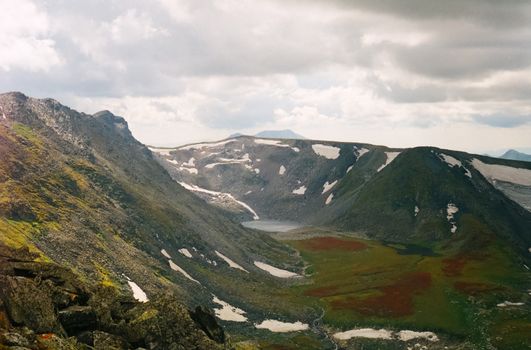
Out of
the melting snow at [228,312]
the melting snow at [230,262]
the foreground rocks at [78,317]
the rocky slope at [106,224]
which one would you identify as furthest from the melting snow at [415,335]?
the foreground rocks at [78,317]

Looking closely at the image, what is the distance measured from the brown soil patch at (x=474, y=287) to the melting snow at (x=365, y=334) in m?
31.5

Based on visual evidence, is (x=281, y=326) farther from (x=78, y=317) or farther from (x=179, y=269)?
(x=78, y=317)

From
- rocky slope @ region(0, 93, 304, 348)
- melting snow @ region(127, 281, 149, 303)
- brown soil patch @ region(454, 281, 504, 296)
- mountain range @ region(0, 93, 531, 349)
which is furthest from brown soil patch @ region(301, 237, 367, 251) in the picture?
melting snow @ region(127, 281, 149, 303)

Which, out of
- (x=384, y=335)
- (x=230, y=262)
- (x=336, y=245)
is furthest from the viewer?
(x=336, y=245)

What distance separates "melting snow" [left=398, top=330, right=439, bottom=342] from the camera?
93.7 metres

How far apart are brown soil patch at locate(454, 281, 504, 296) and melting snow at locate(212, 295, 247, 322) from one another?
5608 centimetres

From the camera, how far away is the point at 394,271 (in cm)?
14388

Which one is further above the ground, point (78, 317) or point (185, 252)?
point (78, 317)

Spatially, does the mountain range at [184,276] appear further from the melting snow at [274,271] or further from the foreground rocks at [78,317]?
the melting snow at [274,271]

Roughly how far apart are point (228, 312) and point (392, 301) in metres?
40.4

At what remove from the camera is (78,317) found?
31.0 meters

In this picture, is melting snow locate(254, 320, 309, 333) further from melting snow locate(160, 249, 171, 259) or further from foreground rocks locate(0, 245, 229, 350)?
foreground rocks locate(0, 245, 229, 350)

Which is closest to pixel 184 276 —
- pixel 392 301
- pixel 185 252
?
pixel 185 252

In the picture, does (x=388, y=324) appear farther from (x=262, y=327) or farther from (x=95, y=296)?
(x=95, y=296)
